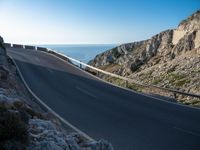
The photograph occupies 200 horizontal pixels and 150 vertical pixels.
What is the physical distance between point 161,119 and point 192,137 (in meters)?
3.05

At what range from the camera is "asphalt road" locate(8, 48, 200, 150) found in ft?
39.9

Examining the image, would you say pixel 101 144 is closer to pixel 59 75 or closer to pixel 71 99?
pixel 71 99

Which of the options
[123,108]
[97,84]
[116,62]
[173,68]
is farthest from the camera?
[116,62]

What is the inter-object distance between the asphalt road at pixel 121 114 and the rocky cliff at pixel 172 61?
8575mm

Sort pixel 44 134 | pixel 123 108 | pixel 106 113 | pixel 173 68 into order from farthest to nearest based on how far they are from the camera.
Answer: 1. pixel 173 68
2. pixel 123 108
3. pixel 106 113
4. pixel 44 134

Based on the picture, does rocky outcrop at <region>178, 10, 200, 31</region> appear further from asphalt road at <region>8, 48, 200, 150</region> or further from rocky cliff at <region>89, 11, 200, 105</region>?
asphalt road at <region>8, 48, 200, 150</region>

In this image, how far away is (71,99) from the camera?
68.7 feet

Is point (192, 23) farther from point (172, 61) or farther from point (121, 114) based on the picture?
point (121, 114)

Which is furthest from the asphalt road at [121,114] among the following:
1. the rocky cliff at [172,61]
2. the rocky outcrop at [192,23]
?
the rocky outcrop at [192,23]

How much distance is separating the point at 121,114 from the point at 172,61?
2810 centimetres

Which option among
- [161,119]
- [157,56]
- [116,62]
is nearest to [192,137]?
[161,119]

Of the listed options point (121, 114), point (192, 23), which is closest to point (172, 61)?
point (192, 23)

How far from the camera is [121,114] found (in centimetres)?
1662

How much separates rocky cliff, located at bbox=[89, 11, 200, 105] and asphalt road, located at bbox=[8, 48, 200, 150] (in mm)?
8575
